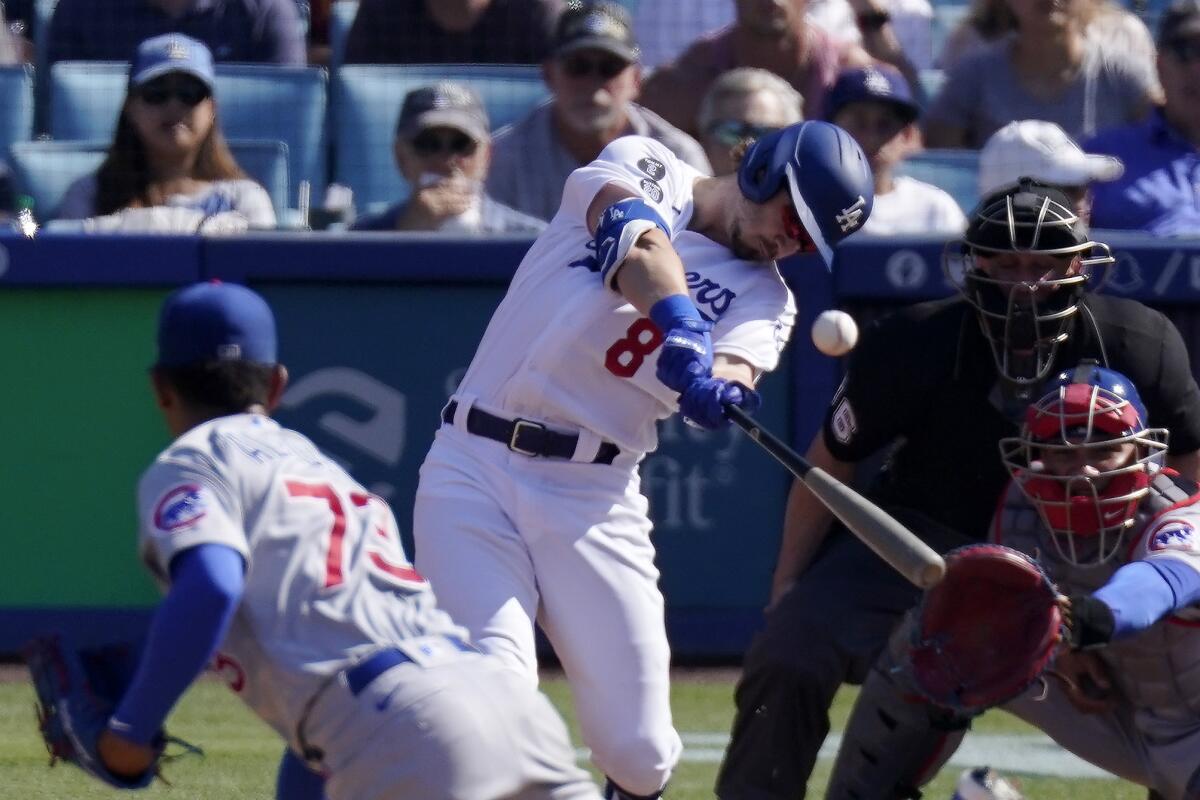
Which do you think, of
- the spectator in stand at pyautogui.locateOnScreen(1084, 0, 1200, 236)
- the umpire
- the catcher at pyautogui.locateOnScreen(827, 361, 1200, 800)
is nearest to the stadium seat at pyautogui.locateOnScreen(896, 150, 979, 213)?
the spectator in stand at pyautogui.locateOnScreen(1084, 0, 1200, 236)

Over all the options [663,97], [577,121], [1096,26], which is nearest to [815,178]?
[577,121]

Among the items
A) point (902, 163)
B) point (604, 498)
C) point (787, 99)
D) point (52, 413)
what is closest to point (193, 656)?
point (604, 498)

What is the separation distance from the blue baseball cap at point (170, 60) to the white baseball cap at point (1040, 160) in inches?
109

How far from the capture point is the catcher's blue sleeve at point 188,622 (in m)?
3.05

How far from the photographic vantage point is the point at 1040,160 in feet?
22.9

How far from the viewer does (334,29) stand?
8586 millimetres

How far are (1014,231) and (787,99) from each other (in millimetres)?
2537

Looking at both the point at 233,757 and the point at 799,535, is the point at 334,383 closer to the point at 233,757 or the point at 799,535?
the point at 233,757

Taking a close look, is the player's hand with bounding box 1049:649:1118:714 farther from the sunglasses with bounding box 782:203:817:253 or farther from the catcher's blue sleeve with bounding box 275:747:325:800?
the catcher's blue sleeve with bounding box 275:747:325:800

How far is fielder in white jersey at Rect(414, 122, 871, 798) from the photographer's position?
4227mm

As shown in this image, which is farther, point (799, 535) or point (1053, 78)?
point (1053, 78)

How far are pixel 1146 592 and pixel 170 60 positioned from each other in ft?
14.7

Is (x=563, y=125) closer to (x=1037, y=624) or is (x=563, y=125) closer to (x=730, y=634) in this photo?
(x=730, y=634)

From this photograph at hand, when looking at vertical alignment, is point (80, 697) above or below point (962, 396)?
below
